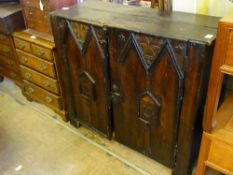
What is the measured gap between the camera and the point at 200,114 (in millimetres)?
1339

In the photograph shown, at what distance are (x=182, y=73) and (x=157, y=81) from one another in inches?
6.5

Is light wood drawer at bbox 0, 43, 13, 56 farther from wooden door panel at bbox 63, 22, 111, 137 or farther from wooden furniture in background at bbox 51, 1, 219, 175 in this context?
wooden door panel at bbox 63, 22, 111, 137

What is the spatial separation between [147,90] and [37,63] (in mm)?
Answer: 1025

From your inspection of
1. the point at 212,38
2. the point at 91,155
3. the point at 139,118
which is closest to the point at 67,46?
the point at 139,118

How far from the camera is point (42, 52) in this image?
1882mm

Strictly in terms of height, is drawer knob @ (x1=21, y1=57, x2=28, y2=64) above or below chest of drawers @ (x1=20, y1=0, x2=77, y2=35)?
below

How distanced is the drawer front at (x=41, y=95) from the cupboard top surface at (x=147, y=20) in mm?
735

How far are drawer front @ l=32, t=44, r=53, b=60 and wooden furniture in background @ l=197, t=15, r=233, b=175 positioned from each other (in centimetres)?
120

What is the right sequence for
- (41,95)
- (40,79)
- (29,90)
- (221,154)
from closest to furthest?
1. (221,154)
2. (40,79)
3. (41,95)
4. (29,90)

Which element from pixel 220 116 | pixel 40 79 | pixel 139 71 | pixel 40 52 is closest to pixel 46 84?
pixel 40 79

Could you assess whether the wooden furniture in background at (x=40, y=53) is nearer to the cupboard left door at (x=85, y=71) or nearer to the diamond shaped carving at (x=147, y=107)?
the cupboard left door at (x=85, y=71)

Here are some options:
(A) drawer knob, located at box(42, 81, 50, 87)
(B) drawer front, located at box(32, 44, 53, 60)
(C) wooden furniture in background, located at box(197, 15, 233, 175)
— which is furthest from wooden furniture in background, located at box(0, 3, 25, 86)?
(C) wooden furniture in background, located at box(197, 15, 233, 175)

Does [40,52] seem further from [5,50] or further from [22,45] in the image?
[5,50]

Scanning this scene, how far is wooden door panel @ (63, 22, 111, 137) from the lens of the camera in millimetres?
1519
